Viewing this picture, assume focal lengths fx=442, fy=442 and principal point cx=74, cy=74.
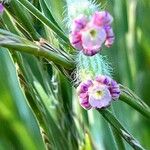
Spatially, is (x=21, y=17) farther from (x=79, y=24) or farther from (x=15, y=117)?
(x=15, y=117)

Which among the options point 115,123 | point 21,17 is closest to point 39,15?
point 21,17

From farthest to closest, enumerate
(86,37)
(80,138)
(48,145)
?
(80,138), (48,145), (86,37)

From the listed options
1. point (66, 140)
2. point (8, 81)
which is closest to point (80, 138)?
point (66, 140)

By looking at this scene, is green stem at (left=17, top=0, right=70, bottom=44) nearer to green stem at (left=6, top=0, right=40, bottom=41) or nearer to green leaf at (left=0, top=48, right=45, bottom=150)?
green stem at (left=6, top=0, right=40, bottom=41)

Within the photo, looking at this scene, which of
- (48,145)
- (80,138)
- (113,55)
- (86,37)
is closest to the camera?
(86,37)

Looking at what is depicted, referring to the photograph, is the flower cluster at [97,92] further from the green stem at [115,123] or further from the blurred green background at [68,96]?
the blurred green background at [68,96]

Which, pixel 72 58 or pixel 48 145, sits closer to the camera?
pixel 72 58

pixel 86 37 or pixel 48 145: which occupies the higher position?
pixel 86 37

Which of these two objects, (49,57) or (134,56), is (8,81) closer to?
(134,56)
